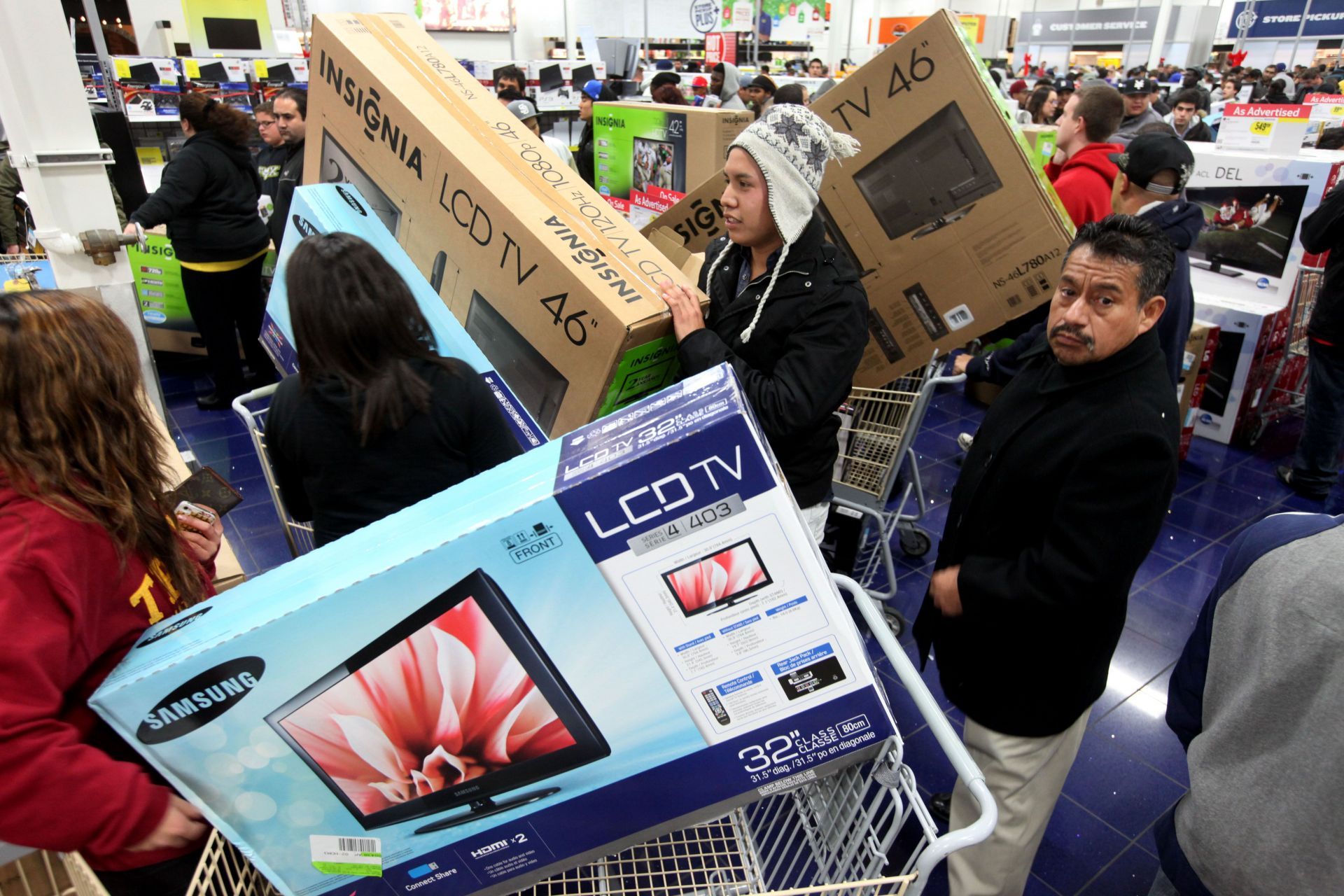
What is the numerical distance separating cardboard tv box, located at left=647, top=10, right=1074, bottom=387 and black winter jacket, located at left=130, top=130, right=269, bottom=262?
10.5ft

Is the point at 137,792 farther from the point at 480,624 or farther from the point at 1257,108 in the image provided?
the point at 1257,108

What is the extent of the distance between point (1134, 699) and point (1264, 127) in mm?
4088

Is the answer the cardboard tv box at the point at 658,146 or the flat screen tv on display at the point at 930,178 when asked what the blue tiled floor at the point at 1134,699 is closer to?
the flat screen tv on display at the point at 930,178

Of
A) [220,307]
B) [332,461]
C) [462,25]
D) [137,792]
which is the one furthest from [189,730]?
[462,25]

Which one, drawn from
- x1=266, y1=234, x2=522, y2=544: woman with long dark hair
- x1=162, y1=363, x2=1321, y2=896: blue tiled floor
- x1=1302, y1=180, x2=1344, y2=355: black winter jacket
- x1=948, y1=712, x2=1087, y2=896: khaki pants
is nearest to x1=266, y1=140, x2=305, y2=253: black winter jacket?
x1=162, y1=363, x2=1321, y2=896: blue tiled floor

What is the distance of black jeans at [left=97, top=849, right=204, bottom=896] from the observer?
3.66ft

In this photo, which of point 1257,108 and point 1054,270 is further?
point 1257,108

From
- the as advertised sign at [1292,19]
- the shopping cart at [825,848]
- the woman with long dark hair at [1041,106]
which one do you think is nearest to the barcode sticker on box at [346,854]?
the shopping cart at [825,848]

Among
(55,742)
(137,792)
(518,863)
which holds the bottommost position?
(518,863)

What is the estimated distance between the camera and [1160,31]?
20.3 meters

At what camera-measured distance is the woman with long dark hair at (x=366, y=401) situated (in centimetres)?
152

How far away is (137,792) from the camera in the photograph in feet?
3.34

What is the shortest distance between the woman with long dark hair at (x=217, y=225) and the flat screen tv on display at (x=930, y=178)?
3672 mm

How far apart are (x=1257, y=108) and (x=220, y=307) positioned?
6790 mm
